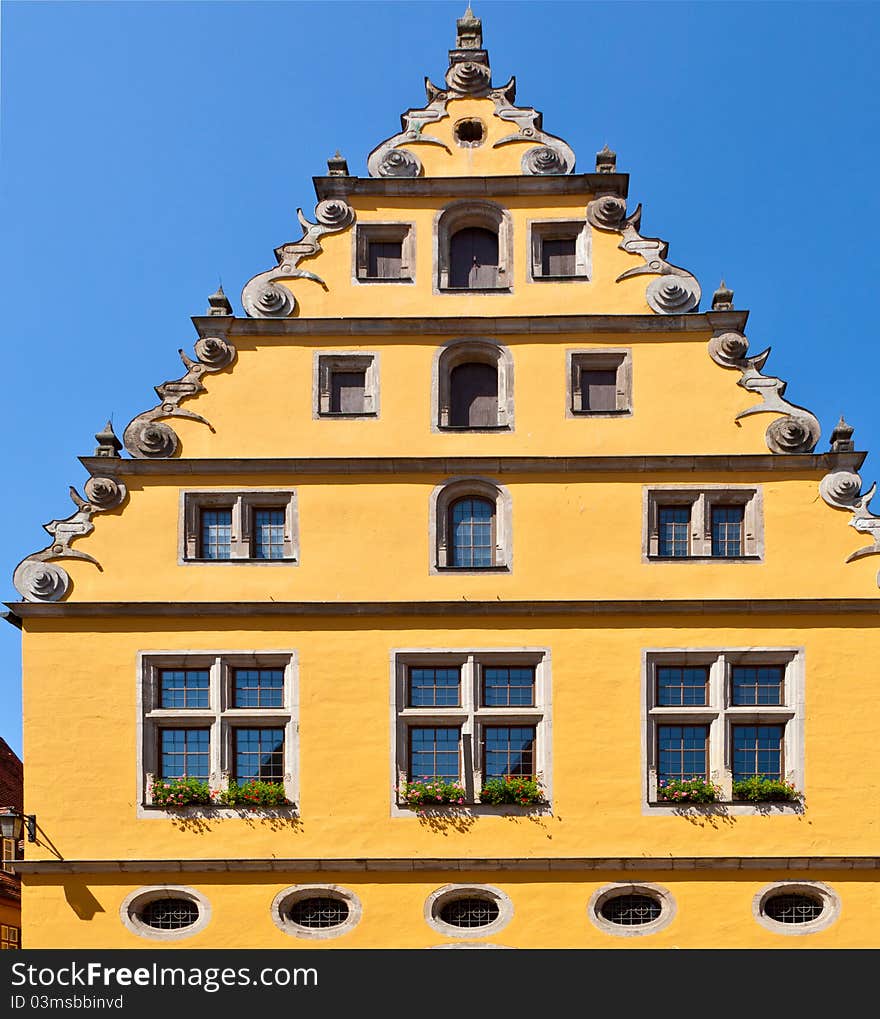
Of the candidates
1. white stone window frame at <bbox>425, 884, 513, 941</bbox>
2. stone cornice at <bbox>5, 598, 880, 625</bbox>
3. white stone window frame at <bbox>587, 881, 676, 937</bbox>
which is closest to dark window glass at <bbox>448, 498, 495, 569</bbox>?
stone cornice at <bbox>5, 598, 880, 625</bbox>

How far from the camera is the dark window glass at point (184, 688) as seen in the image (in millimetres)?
18266

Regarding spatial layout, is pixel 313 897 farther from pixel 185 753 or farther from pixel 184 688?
pixel 184 688

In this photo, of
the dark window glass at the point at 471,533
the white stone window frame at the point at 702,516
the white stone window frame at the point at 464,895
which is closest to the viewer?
the white stone window frame at the point at 464,895

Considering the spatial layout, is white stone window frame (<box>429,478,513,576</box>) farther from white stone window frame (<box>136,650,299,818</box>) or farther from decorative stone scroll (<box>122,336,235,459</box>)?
decorative stone scroll (<box>122,336,235,459</box>)

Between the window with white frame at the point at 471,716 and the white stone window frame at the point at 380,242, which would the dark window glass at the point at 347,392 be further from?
the window with white frame at the point at 471,716

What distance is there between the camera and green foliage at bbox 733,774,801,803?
17.5 metres

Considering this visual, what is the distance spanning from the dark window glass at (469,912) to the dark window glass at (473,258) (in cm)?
865

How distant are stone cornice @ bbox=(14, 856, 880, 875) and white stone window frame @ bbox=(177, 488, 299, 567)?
4036mm

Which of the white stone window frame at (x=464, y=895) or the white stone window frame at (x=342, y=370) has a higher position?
the white stone window frame at (x=342, y=370)

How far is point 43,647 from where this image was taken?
18.3 m

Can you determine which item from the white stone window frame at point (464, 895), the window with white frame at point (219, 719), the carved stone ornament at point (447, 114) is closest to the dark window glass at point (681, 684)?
the white stone window frame at point (464, 895)

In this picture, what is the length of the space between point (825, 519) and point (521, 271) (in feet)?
18.5
